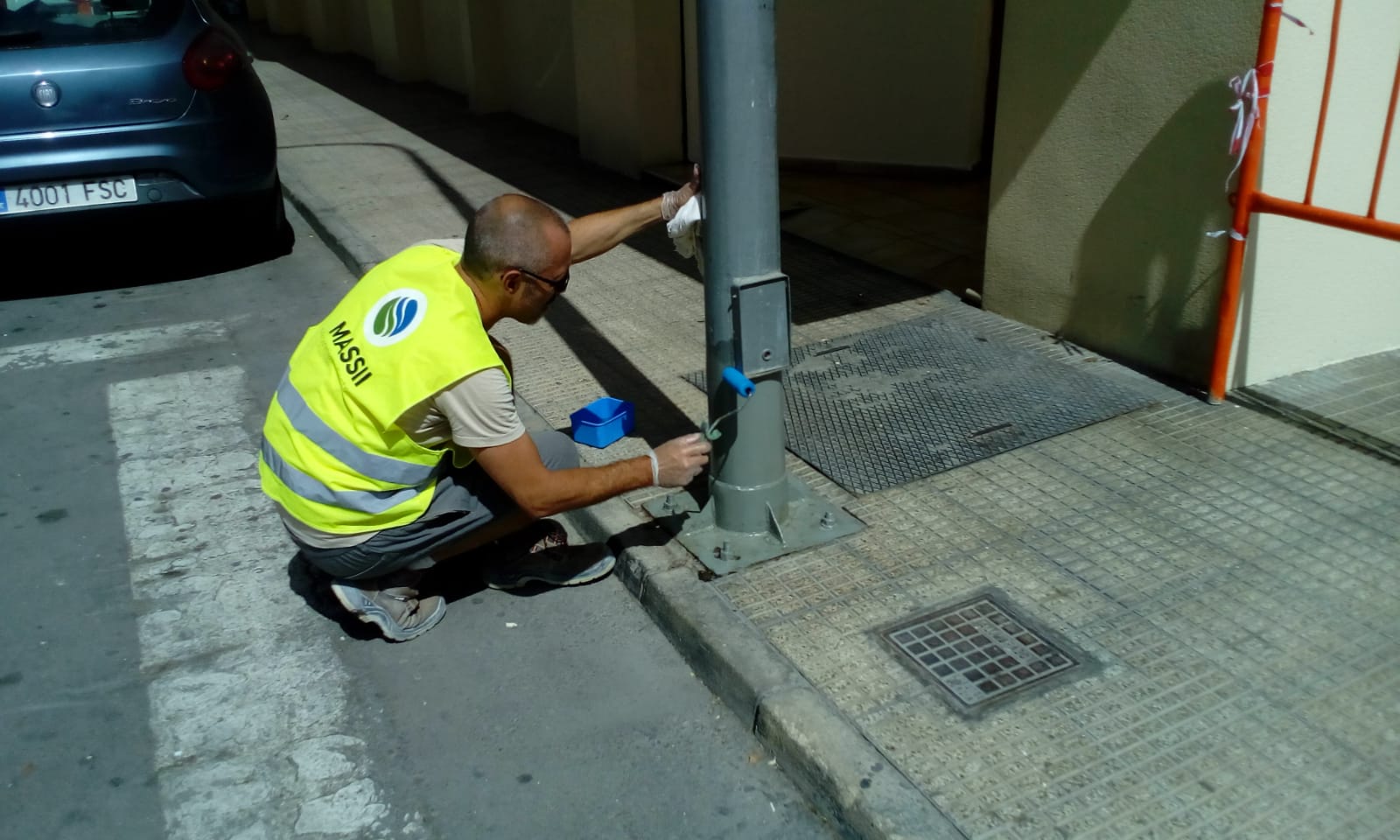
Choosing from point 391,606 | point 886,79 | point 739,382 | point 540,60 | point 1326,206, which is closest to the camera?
point 739,382

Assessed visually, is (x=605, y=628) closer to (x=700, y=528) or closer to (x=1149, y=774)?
(x=700, y=528)

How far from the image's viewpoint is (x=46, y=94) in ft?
19.9

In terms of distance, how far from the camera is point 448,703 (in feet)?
10.8

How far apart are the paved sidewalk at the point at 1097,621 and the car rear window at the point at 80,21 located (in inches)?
122

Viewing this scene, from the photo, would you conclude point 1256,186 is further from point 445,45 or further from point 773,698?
point 445,45

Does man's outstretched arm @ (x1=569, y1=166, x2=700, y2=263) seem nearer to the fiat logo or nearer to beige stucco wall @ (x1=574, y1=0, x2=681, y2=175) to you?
the fiat logo

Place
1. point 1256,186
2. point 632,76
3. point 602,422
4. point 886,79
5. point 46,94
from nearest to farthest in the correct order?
point 602,422, point 1256,186, point 46,94, point 886,79, point 632,76

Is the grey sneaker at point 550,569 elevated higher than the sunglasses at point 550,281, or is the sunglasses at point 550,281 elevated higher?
the sunglasses at point 550,281

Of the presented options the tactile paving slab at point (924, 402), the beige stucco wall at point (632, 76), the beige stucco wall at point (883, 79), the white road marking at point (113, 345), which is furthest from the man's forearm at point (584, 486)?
the beige stucco wall at point (632, 76)

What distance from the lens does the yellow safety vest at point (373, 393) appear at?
10.2 ft

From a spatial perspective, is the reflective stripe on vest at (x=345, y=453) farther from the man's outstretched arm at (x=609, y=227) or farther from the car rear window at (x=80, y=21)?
the car rear window at (x=80, y=21)

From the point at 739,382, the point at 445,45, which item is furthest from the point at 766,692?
the point at 445,45

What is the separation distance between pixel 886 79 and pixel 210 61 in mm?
4119

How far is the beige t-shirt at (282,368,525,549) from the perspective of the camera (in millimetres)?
3072
